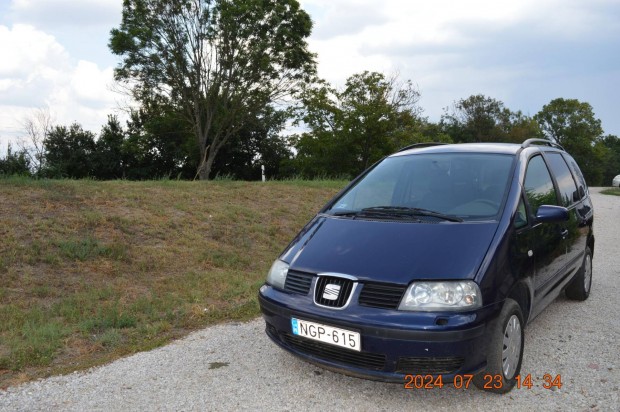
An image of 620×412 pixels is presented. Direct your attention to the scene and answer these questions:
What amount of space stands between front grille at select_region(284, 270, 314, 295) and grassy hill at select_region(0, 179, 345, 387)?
1.57m

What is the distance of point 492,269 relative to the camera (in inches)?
117

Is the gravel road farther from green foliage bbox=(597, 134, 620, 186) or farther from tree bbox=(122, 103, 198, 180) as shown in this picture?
green foliage bbox=(597, 134, 620, 186)

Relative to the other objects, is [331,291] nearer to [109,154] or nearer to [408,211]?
[408,211]

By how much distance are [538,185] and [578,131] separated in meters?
71.8

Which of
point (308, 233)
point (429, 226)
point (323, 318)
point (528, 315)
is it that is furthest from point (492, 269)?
point (308, 233)

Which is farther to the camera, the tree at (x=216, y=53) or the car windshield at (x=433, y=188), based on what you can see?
the tree at (x=216, y=53)

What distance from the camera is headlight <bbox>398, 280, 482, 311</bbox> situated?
2822 mm

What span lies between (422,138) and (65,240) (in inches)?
986

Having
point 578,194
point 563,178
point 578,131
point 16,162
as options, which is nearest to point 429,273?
point 563,178

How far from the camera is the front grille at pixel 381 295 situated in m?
2.87

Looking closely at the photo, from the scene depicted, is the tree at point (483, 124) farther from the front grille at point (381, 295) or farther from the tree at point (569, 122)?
the front grille at point (381, 295)

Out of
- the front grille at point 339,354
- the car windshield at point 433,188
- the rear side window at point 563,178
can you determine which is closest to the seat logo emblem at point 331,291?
the front grille at point 339,354

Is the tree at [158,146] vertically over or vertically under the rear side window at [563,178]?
over

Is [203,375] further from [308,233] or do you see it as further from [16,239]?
[16,239]
